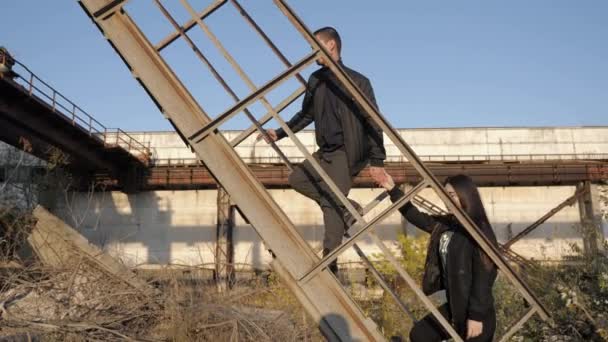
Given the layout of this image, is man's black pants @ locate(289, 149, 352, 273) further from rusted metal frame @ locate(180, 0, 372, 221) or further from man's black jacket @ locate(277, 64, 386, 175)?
rusted metal frame @ locate(180, 0, 372, 221)

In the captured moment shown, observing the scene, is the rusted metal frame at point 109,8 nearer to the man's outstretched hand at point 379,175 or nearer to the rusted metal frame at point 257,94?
the rusted metal frame at point 257,94

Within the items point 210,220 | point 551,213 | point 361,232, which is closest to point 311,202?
point 210,220

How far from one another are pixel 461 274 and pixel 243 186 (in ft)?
4.83

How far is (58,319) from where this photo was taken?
4.10 metres

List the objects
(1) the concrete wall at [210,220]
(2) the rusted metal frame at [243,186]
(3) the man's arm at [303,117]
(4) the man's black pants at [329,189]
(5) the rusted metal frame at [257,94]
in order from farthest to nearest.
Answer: (1) the concrete wall at [210,220]
(3) the man's arm at [303,117]
(4) the man's black pants at [329,189]
(5) the rusted metal frame at [257,94]
(2) the rusted metal frame at [243,186]

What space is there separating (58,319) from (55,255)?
169 centimetres

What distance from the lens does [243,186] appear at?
3701 millimetres

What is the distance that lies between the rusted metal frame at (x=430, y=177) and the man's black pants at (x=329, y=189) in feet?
2.27

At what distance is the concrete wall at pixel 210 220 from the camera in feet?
80.6

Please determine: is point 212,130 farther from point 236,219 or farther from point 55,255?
point 236,219

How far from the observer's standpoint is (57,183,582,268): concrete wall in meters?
24.6

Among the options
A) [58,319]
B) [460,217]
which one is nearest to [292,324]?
[58,319]

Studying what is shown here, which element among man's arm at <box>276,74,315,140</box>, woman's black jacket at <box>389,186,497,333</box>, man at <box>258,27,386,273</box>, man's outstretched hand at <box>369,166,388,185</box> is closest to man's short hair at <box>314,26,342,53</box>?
man at <box>258,27,386,273</box>

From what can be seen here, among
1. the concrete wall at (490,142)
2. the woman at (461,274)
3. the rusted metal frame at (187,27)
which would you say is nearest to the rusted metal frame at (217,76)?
the rusted metal frame at (187,27)
